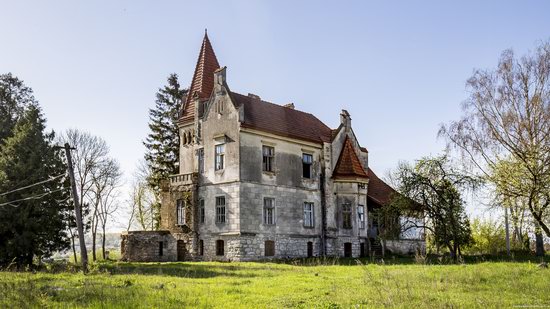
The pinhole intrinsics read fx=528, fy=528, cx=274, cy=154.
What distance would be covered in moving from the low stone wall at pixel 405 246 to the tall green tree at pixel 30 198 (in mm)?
22075

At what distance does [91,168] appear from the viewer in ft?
150

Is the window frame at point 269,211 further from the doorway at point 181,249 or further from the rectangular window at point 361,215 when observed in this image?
the rectangular window at point 361,215

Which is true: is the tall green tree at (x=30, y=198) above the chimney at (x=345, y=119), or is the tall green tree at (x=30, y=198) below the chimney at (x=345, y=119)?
below

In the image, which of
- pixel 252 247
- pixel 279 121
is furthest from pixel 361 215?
pixel 252 247

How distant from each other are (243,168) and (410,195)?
32.2ft

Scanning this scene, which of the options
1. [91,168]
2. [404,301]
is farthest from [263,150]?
[404,301]

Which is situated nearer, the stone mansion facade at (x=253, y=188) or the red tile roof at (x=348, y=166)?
the stone mansion facade at (x=253, y=188)

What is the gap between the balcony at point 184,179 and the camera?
33938 millimetres

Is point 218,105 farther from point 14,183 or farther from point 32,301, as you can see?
point 32,301

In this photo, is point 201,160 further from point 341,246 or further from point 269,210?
point 341,246

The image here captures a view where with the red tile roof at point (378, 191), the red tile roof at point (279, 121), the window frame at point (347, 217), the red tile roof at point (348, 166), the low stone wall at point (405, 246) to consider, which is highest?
the red tile roof at point (279, 121)

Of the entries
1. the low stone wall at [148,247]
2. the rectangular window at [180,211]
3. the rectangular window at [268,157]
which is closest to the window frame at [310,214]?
the rectangular window at [268,157]

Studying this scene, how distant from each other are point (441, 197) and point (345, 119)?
12.5 metres

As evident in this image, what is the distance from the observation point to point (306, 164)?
117 ft
